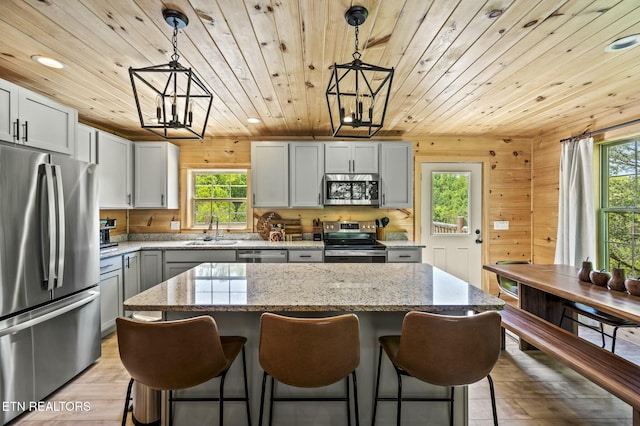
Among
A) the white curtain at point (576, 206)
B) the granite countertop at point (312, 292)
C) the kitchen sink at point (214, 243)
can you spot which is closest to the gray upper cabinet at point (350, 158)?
the kitchen sink at point (214, 243)

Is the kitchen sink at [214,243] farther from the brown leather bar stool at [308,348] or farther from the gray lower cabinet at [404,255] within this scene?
the brown leather bar stool at [308,348]

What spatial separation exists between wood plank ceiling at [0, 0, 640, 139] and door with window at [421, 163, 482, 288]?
1.27 m

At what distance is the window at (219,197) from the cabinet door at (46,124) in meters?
1.85

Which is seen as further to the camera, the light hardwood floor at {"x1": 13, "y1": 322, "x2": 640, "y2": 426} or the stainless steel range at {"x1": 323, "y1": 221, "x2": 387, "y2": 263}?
the stainless steel range at {"x1": 323, "y1": 221, "x2": 387, "y2": 263}

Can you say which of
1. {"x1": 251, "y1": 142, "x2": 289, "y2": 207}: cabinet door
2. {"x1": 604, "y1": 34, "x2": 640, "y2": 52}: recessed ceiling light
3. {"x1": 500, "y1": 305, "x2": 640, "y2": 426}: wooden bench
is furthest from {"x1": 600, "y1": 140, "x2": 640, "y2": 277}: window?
{"x1": 251, "y1": 142, "x2": 289, "y2": 207}: cabinet door

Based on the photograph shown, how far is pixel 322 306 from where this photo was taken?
4.69ft

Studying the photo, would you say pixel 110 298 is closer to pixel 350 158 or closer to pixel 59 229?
pixel 59 229

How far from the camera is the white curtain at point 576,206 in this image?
3393mm

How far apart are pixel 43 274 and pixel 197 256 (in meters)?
1.67

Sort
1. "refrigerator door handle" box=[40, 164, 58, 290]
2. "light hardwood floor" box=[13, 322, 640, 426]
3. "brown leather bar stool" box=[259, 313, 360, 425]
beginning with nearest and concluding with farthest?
"brown leather bar stool" box=[259, 313, 360, 425], "light hardwood floor" box=[13, 322, 640, 426], "refrigerator door handle" box=[40, 164, 58, 290]

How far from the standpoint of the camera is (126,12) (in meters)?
1.61

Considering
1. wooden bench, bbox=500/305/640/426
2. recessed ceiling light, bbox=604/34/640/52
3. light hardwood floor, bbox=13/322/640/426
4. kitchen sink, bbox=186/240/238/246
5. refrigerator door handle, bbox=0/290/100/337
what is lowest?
light hardwood floor, bbox=13/322/640/426

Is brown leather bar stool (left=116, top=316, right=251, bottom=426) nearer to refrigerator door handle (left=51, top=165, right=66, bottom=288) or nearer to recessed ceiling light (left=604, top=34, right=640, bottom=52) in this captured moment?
refrigerator door handle (left=51, top=165, right=66, bottom=288)

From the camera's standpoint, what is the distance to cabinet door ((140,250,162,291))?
364 centimetres
